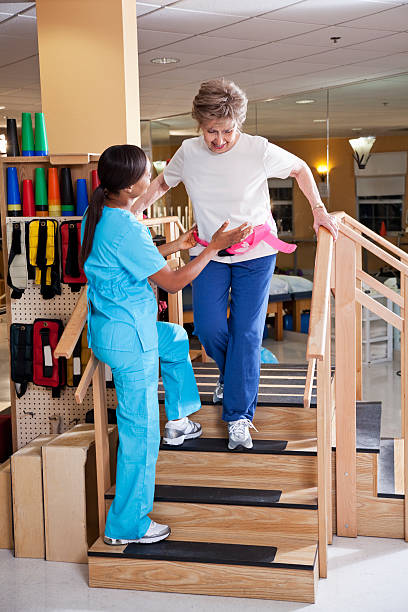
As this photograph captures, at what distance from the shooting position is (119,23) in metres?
4.25

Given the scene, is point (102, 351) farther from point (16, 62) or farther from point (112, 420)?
point (16, 62)

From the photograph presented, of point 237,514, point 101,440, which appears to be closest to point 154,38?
point 101,440

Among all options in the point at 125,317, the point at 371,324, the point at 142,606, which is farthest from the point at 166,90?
the point at 142,606

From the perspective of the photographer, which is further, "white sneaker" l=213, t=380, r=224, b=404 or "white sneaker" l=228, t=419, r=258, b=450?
"white sneaker" l=213, t=380, r=224, b=404

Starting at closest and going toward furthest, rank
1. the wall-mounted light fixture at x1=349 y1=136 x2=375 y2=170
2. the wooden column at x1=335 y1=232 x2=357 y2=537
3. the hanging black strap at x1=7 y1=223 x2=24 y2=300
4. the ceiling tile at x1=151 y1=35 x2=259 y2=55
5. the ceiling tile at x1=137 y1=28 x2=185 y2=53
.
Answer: the wooden column at x1=335 y1=232 x2=357 y2=537 < the hanging black strap at x1=7 y1=223 x2=24 y2=300 < the ceiling tile at x1=137 y1=28 x2=185 y2=53 < the ceiling tile at x1=151 y1=35 x2=259 y2=55 < the wall-mounted light fixture at x1=349 y1=136 x2=375 y2=170

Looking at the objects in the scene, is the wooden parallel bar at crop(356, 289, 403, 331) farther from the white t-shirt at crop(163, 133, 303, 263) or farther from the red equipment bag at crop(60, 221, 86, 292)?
the red equipment bag at crop(60, 221, 86, 292)

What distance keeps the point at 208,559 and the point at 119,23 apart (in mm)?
2979

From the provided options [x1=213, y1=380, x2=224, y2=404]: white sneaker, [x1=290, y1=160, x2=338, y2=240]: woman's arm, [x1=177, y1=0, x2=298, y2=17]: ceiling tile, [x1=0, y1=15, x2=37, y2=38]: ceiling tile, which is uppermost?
[x1=177, y1=0, x2=298, y2=17]: ceiling tile

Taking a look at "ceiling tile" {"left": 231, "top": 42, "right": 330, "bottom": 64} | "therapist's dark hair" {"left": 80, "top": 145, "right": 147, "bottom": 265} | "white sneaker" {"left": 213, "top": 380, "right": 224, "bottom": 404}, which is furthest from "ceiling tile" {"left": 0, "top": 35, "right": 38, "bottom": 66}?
"white sneaker" {"left": 213, "top": 380, "right": 224, "bottom": 404}

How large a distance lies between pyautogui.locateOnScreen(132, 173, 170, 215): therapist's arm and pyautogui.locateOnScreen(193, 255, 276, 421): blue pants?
0.42 metres

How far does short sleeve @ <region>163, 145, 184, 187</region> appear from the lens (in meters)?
3.23

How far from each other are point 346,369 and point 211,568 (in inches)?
41.4

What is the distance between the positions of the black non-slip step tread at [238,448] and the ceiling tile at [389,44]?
3863 mm

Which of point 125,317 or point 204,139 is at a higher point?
point 204,139
